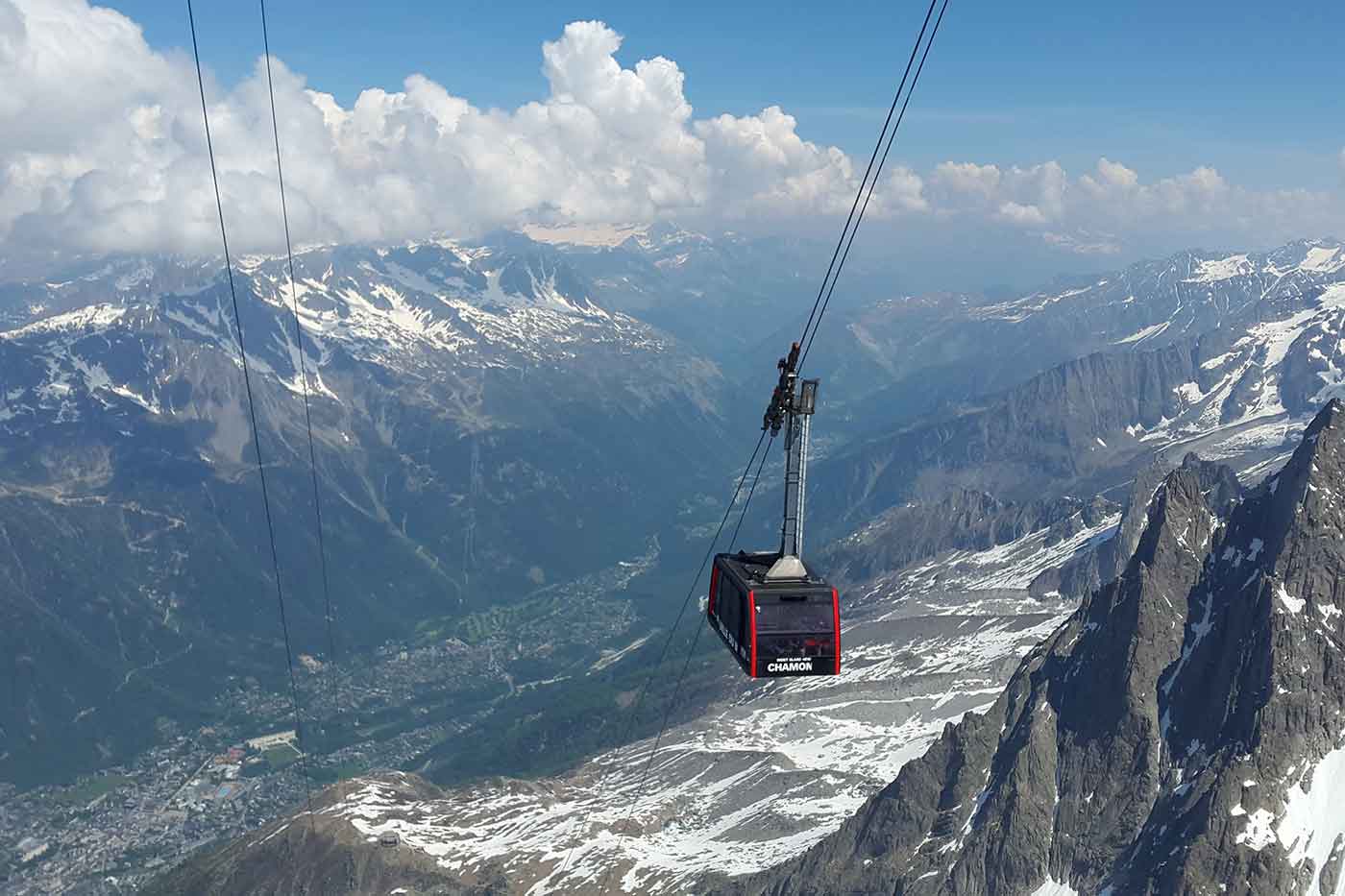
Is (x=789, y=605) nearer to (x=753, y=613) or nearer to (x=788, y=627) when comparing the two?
(x=788, y=627)

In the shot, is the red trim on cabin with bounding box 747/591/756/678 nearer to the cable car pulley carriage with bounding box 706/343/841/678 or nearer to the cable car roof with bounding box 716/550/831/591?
the cable car pulley carriage with bounding box 706/343/841/678

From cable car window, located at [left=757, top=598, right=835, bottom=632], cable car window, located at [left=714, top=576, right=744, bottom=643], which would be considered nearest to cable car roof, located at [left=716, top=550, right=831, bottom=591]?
cable car window, located at [left=714, top=576, right=744, bottom=643]

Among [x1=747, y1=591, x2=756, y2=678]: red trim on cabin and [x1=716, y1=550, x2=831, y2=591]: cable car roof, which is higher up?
[x1=716, y1=550, x2=831, y2=591]: cable car roof

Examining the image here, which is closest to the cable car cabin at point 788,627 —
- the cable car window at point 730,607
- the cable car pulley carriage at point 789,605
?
the cable car pulley carriage at point 789,605

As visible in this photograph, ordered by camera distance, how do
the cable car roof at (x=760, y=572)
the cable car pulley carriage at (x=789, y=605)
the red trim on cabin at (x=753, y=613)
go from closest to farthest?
1. the cable car pulley carriage at (x=789, y=605)
2. the red trim on cabin at (x=753, y=613)
3. the cable car roof at (x=760, y=572)

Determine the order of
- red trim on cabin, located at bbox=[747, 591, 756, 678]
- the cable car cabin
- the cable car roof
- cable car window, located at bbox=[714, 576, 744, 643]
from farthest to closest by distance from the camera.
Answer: cable car window, located at bbox=[714, 576, 744, 643] < the cable car roof < the cable car cabin < red trim on cabin, located at bbox=[747, 591, 756, 678]

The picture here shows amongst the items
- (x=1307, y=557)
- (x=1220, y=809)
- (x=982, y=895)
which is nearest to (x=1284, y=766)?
(x=1220, y=809)

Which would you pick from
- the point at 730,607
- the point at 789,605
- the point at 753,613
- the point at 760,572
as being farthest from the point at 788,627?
the point at 730,607

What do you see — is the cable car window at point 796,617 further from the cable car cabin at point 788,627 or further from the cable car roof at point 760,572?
the cable car roof at point 760,572
